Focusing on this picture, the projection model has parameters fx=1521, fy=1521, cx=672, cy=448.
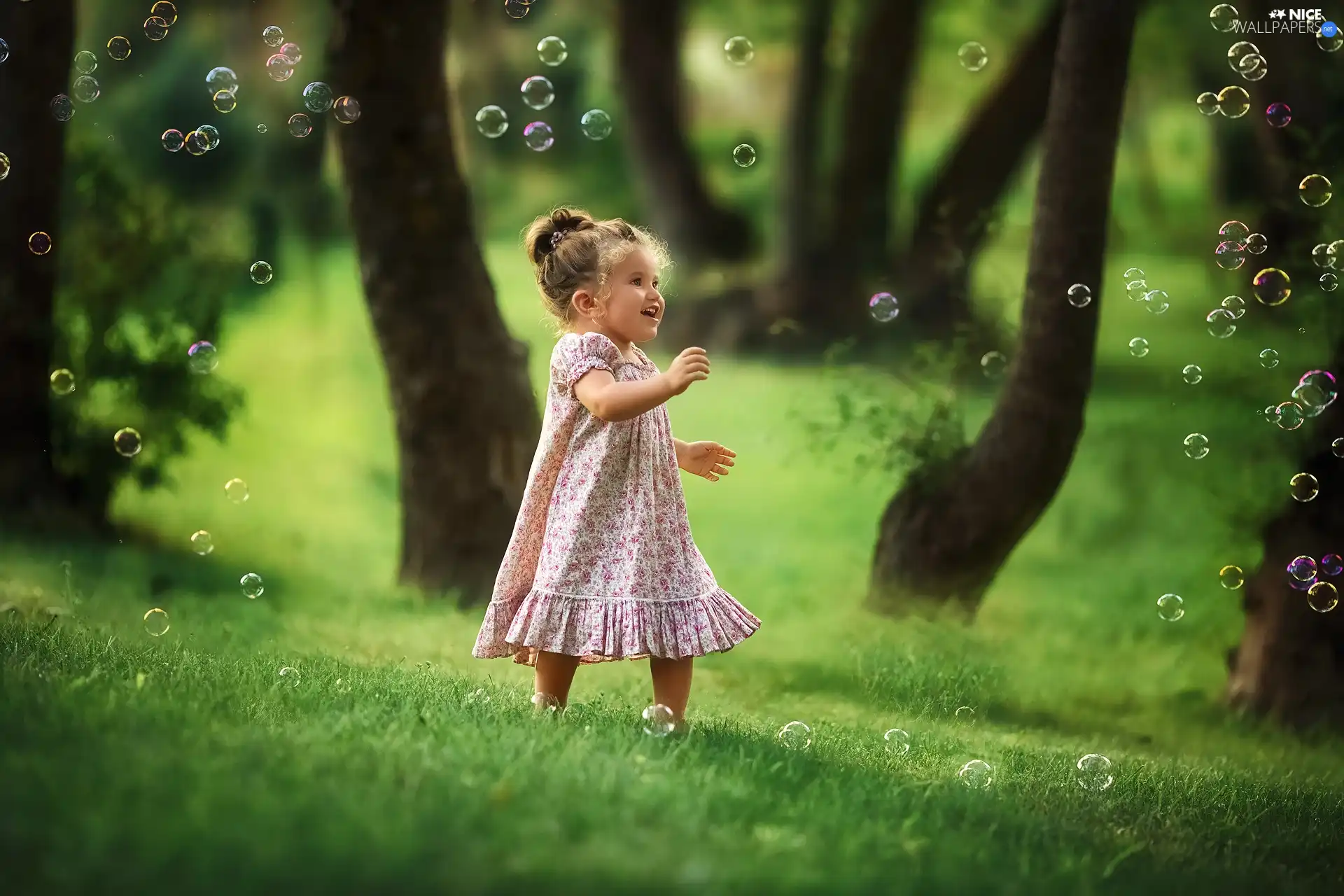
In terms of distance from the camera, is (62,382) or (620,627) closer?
(620,627)

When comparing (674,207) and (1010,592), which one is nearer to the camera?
(1010,592)

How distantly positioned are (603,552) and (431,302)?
291 centimetres

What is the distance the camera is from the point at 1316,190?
6.64 m

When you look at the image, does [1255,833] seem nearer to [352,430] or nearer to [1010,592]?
[1010,592]

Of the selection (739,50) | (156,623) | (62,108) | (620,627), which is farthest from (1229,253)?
(62,108)

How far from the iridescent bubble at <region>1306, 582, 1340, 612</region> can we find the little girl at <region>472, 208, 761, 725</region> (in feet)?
9.70

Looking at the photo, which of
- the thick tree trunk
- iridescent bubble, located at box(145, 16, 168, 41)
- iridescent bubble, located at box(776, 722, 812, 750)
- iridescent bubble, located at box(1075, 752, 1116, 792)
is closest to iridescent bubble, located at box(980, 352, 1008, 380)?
the thick tree trunk

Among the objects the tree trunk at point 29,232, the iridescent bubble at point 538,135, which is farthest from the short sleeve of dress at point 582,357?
the tree trunk at point 29,232

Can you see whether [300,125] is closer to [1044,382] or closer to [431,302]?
[431,302]

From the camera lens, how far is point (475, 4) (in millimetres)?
15328

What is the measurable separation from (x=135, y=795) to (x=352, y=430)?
9417mm

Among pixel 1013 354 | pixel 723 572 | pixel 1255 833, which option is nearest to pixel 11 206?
pixel 723 572

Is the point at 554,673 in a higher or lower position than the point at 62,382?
lower

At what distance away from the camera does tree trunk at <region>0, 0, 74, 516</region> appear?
763cm
